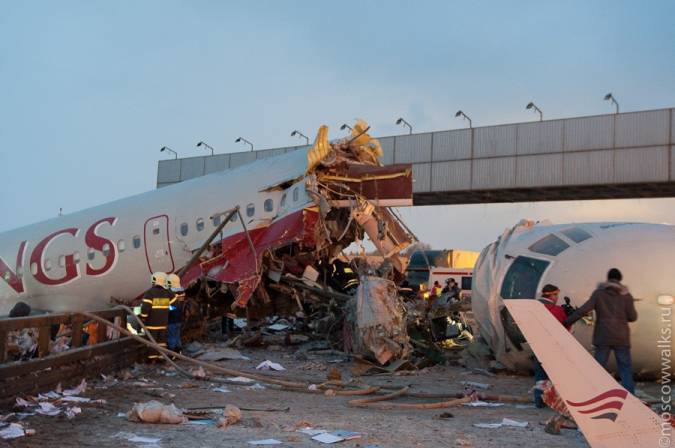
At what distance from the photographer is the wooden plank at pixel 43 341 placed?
9.65 m

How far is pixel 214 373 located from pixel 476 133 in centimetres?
2406

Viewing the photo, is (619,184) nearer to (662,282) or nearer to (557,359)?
(662,282)

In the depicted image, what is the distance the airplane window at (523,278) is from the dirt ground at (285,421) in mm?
1534

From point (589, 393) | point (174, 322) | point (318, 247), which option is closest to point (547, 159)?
point (318, 247)

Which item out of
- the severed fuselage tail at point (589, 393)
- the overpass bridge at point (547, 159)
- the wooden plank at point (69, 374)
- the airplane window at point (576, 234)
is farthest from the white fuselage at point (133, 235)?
the overpass bridge at point (547, 159)

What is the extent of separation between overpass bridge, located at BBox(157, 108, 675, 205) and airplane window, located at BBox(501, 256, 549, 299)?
20.7 meters

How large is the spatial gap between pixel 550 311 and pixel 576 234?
2.40 metres

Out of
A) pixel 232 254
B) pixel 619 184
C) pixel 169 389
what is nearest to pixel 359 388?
pixel 169 389

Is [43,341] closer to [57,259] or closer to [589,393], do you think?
[589,393]

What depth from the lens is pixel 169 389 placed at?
1072 centimetres

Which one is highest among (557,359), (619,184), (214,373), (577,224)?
(619,184)

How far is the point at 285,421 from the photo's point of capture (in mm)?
8125

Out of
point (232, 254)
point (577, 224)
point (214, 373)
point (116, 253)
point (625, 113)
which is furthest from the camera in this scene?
point (625, 113)

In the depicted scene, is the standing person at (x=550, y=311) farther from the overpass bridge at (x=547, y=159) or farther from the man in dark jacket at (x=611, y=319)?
the overpass bridge at (x=547, y=159)
